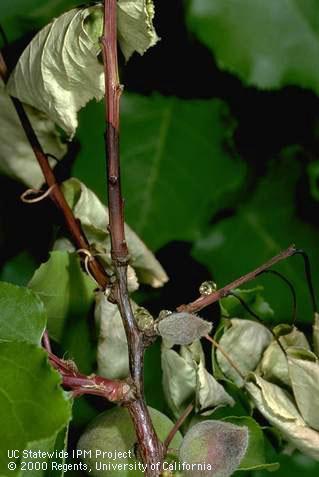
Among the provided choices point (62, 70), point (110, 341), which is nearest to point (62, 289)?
point (110, 341)

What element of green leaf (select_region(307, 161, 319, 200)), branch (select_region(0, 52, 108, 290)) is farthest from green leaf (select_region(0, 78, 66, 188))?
green leaf (select_region(307, 161, 319, 200))

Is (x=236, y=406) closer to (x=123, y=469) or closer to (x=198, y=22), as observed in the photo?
(x=123, y=469)

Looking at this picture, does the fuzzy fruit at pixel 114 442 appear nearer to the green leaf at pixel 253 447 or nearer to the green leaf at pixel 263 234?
the green leaf at pixel 253 447

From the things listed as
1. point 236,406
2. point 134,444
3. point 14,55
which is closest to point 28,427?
point 134,444

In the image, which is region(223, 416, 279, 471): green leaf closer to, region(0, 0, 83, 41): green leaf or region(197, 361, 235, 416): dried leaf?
region(197, 361, 235, 416): dried leaf

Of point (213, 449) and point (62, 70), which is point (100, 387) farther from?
point (62, 70)
